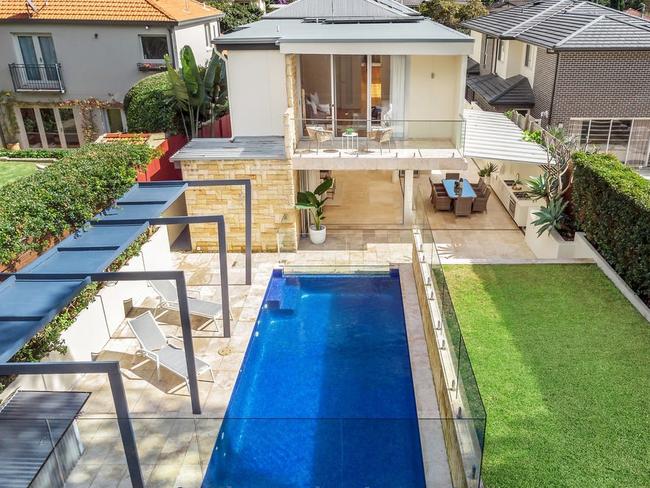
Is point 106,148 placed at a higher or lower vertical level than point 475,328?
higher

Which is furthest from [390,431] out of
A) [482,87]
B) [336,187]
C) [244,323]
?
[482,87]

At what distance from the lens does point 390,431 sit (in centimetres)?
914

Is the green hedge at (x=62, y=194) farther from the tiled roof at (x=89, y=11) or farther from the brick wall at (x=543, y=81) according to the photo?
the brick wall at (x=543, y=81)

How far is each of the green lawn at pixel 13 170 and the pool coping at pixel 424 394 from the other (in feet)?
48.5

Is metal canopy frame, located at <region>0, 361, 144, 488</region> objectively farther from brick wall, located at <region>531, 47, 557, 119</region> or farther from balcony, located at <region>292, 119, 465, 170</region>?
brick wall, located at <region>531, 47, 557, 119</region>

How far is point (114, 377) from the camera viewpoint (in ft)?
28.2

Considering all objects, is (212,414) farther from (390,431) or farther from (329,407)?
(390,431)

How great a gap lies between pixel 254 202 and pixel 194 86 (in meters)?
6.67

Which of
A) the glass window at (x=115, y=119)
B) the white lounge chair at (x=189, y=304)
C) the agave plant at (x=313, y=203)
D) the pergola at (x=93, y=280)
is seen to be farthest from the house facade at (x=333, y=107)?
the glass window at (x=115, y=119)

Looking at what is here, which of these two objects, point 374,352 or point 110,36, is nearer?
point 374,352

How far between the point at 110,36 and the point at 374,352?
21.8 m

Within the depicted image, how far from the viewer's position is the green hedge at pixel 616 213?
13.8 m

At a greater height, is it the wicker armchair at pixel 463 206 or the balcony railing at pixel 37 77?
the balcony railing at pixel 37 77

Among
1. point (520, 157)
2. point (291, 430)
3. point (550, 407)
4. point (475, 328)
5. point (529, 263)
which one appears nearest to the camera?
point (291, 430)
